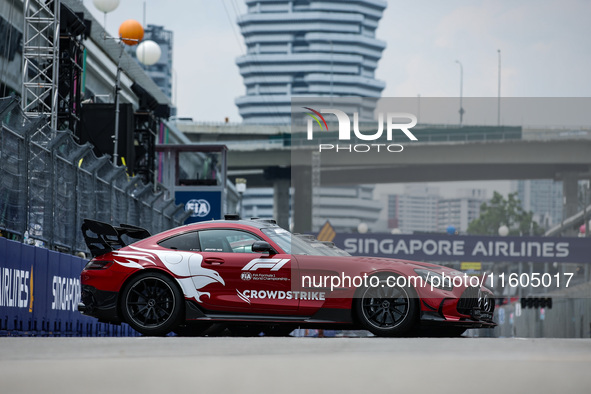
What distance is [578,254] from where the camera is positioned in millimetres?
13484

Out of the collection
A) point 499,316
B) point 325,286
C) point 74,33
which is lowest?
point 499,316

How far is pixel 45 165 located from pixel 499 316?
3802 centimetres

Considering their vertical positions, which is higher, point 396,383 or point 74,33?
point 74,33

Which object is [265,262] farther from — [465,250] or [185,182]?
[185,182]

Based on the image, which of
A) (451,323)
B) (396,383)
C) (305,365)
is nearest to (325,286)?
(451,323)

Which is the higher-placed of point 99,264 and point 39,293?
point 99,264

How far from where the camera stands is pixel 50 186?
46.4ft

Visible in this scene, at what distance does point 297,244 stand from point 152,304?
1.65 meters

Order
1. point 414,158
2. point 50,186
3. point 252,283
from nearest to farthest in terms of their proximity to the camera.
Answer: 1. point 252,283
2. point 50,186
3. point 414,158

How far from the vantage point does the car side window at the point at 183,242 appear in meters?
10.9

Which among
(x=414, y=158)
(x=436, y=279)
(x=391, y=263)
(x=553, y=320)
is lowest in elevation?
(x=553, y=320)

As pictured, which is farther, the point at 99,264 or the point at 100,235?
the point at 100,235

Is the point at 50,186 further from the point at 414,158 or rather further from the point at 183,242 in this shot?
the point at 414,158

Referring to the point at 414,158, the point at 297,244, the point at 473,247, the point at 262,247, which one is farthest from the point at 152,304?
the point at 414,158
